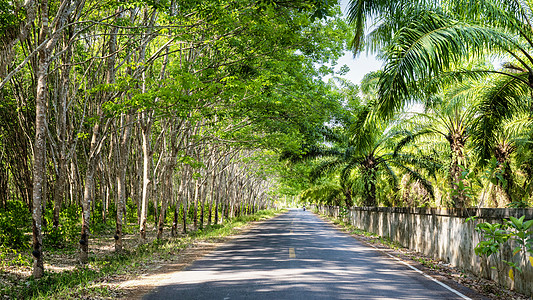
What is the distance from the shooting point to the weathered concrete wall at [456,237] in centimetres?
816

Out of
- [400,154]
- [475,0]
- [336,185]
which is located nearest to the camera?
[475,0]

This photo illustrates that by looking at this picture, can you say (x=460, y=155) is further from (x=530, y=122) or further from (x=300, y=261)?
(x=300, y=261)

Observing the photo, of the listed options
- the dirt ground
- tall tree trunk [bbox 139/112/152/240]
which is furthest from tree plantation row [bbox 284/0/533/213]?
tall tree trunk [bbox 139/112/152/240]

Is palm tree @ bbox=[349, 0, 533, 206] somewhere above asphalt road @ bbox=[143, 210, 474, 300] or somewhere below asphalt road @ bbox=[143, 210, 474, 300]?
above

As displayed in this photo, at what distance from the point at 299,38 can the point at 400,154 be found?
43.4ft

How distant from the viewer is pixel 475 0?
938cm

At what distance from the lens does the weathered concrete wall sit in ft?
26.8

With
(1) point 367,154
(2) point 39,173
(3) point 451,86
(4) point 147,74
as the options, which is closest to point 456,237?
(3) point 451,86

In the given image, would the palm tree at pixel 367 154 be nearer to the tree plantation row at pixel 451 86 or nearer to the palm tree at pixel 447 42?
the tree plantation row at pixel 451 86

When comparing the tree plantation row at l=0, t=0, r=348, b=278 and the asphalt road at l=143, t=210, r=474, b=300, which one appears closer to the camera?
the asphalt road at l=143, t=210, r=474, b=300

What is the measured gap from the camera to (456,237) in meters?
11.4

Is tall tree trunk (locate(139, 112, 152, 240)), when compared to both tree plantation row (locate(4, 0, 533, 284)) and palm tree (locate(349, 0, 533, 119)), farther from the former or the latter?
palm tree (locate(349, 0, 533, 119))

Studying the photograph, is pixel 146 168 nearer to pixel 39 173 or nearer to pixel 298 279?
pixel 39 173

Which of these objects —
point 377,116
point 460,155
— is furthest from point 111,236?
point 460,155
